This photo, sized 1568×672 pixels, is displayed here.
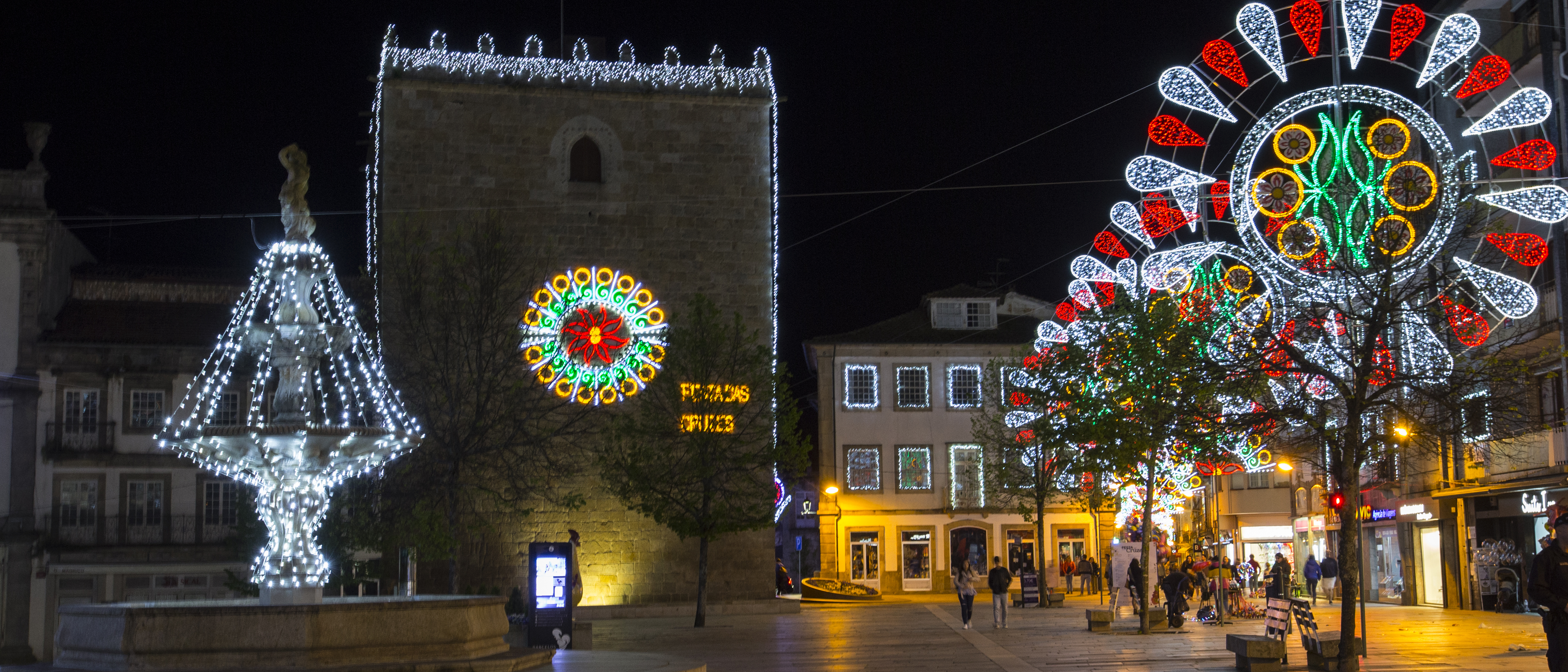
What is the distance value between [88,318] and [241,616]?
2837cm

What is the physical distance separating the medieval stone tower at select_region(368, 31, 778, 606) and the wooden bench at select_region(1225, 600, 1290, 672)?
58.2 feet

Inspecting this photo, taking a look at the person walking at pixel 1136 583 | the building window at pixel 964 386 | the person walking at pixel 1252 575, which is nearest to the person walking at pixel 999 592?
the person walking at pixel 1136 583

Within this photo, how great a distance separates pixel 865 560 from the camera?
45.6 m

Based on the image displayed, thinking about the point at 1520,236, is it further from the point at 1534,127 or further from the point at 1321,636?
the point at 1534,127

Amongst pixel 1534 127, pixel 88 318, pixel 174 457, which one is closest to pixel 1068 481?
pixel 1534 127

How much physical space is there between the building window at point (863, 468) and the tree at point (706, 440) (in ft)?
45.0

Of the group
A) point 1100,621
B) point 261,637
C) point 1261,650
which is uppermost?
point 261,637

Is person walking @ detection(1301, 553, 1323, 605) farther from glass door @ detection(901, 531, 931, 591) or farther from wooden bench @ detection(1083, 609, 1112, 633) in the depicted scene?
glass door @ detection(901, 531, 931, 591)

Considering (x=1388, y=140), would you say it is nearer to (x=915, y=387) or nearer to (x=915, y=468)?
(x=915, y=387)

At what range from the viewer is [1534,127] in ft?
90.9

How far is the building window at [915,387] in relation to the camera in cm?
4616

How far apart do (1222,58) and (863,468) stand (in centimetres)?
2656

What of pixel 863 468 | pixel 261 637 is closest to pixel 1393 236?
pixel 261 637

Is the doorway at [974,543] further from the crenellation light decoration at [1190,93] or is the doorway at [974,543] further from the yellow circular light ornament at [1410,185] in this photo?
the yellow circular light ornament at [1410,185]
